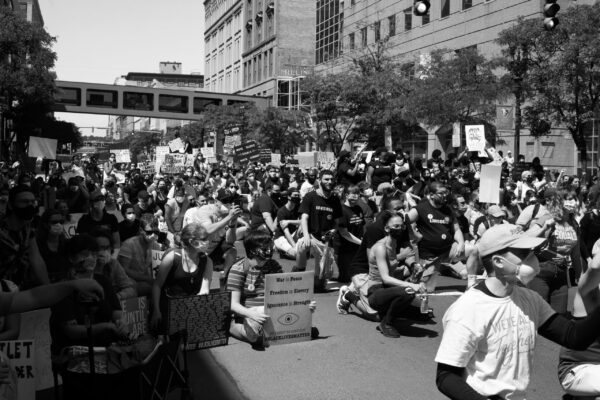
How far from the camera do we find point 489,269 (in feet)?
12.3

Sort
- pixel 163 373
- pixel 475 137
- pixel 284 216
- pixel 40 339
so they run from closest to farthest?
pixel 163 373, pixel 40 339, pixel 284 216, pixel 475 137

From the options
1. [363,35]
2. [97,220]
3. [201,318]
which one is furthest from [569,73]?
[363,35]

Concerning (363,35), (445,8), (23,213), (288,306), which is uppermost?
(445,8)

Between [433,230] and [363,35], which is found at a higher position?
[363,35]

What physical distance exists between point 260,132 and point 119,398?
158 ft

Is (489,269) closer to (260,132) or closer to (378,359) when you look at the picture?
(378,359)

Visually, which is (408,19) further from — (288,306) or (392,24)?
(288,306)

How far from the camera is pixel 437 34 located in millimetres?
44875

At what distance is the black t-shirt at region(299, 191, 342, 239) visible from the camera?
38.6 ft

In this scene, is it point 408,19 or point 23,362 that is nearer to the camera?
point 23,362

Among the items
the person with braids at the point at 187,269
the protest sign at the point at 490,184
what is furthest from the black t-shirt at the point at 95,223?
the protest sign at the point at 490,184

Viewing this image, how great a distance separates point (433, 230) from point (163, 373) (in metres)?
6.07

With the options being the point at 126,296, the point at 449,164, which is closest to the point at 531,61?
the point at 449,164

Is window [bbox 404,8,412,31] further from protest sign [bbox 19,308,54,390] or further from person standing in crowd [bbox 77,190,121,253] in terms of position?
protest sign [bbox 19,308,54,390]
